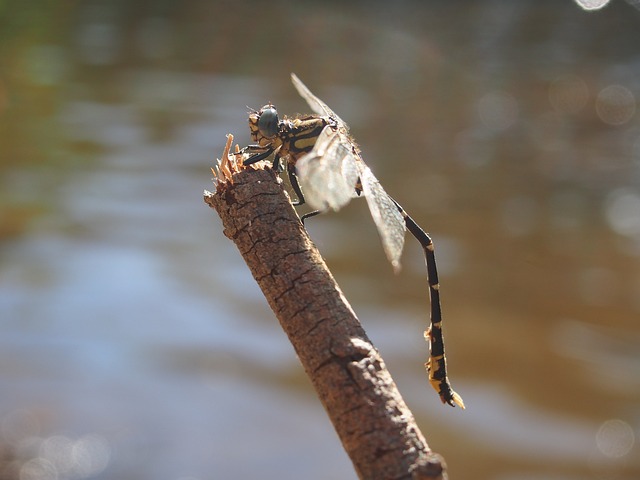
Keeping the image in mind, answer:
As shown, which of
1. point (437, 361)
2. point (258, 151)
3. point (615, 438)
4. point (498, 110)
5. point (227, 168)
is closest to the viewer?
point (227, 168)

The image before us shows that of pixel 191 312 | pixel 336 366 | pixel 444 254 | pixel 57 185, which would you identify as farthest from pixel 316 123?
pixel 57 185

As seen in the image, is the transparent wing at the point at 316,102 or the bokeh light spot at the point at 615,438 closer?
the transparent wing at the point at 316,102

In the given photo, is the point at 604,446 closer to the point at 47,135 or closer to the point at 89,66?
the point at 47,135

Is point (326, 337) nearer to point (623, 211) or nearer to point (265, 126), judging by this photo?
point (265, 126)

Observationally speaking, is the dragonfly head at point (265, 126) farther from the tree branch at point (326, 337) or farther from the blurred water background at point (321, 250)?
the blurred water background at point (321, 250)

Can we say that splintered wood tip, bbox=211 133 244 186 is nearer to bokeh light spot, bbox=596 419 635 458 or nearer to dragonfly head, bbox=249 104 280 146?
dragonfly head, bbox=249 104 280 146

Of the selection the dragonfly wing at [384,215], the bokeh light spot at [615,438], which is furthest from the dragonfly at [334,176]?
the bokeh light spot at [615,438]

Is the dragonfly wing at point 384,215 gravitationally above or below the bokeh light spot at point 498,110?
below

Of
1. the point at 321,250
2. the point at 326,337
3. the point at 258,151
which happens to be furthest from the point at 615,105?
the point at 326,337
